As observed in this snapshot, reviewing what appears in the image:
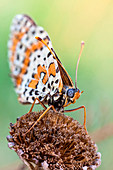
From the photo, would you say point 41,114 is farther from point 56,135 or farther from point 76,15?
point 76,15

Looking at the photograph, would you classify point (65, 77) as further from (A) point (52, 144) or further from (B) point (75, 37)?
(B) point (75, 37)

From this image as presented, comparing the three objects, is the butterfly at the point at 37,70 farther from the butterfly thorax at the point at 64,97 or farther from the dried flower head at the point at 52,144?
the dried flower head at the point at 52,144

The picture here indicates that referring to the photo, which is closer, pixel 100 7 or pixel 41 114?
pixel 41 114

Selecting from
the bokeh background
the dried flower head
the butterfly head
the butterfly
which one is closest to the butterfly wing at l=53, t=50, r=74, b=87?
the butterfly

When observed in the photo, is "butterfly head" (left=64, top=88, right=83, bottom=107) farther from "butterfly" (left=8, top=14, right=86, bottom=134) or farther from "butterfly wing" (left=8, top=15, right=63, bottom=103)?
"butterfly wing" (left=8, top=15, right=63, bottom=103)

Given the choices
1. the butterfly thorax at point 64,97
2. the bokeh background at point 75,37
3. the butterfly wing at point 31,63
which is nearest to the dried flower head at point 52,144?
the butterfly thorax at point 64,97

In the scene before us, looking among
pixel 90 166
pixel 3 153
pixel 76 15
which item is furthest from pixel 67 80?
pixel 76 15

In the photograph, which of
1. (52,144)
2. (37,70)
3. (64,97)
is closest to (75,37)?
(37,70)
